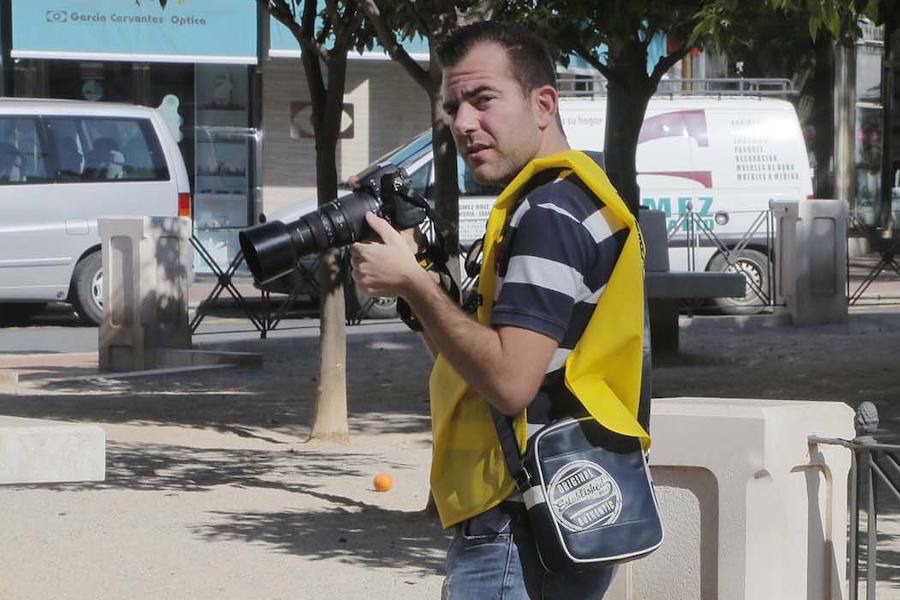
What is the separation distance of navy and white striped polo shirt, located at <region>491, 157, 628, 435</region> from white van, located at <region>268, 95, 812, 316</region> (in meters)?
15.1

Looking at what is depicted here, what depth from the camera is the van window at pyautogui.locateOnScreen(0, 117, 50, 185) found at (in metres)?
16.9

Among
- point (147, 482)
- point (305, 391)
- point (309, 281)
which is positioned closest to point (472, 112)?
point (147, 482)

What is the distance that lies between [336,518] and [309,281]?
9.76 metres

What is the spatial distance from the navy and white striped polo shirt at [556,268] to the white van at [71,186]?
14501mm

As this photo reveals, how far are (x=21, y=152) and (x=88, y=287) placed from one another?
1.49m

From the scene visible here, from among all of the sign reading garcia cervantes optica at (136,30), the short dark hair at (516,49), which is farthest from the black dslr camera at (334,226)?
the sign reading garcia cervantes optica at (136,30)

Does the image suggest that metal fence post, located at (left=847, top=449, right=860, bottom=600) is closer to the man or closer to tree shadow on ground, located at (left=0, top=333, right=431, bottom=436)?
the man

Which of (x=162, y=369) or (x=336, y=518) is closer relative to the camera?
(x=336, y=518)

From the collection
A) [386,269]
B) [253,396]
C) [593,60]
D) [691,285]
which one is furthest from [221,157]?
[386,269]

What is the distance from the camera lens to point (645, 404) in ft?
9.78

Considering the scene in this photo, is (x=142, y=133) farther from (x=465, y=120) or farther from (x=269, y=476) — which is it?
(x=465, y=120)

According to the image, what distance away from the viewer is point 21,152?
55.5ft

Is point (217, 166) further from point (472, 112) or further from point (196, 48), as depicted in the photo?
point (472, 112)

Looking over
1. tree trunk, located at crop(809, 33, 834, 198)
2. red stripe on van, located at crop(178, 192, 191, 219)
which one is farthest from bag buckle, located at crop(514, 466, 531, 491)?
tree trunk, located at crop(809, 33, 834, 198)
